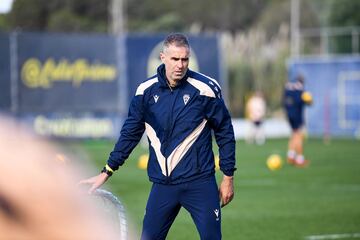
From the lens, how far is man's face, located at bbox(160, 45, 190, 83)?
755 centimetres

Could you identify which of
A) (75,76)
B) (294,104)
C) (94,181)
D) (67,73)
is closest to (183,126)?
(94,181)

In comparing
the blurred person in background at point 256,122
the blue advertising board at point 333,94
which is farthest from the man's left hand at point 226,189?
the blue advertising board at point 333,94

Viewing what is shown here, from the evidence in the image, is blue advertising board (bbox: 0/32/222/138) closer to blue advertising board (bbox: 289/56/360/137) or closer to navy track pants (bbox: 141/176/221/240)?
blue advertising board (bbox: 289/56/360/137)

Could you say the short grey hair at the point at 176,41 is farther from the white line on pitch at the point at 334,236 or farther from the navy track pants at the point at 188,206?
the white line on pitch at the point at 334,236

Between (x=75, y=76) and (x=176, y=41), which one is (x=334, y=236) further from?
(x=75, y=76)

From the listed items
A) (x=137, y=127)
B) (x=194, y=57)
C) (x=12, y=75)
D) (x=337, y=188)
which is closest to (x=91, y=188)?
(x=137, y=127)

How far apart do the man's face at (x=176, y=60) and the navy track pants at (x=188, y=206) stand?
3.03ft

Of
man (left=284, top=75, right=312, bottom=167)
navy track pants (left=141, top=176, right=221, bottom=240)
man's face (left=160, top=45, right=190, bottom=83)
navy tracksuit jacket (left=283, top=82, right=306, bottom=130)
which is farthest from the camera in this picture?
navy tracksuit jacket (left=283, top=82, right=306, bottom=130)

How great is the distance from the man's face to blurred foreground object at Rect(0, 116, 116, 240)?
7.66 ft

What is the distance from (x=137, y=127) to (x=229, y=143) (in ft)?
2.63

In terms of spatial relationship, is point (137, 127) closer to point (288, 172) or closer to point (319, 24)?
point (288, 172)

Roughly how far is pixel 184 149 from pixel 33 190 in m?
3.12

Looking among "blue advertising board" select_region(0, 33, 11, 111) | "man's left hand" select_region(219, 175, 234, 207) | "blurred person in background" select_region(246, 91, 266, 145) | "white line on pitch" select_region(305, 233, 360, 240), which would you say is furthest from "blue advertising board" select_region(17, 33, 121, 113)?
"man's left hand" select_region(219, 175, 234, 207)

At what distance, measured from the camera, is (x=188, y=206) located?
789 centimetres
